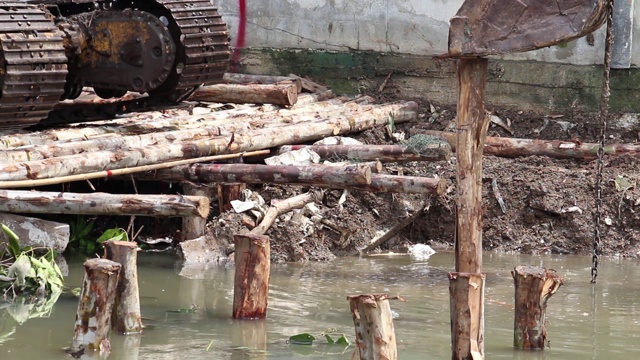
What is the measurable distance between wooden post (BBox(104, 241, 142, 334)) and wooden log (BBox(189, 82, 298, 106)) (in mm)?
5834

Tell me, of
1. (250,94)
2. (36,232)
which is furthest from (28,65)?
(250,94)

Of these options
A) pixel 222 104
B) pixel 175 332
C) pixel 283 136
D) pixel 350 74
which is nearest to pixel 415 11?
pixel 350 74

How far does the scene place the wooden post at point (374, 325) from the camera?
19.4 ft

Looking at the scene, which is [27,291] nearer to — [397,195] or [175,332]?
[175,332]

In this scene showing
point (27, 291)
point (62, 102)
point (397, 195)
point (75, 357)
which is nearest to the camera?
point (75, 357)

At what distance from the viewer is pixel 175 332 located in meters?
7.27

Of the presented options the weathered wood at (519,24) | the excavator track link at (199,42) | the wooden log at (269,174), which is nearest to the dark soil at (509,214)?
the wooden log at (269,174)

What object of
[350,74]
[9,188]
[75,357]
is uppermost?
[350,74]

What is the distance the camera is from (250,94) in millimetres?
13023

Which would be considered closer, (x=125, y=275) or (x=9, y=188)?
(x=125, y=275)

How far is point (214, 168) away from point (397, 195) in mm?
1776

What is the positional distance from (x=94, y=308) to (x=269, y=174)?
3254 millimetres

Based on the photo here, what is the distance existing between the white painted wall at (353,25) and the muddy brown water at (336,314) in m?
4.35

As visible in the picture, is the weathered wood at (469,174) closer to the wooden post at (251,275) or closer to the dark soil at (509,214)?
the wooden post at (251,275)
